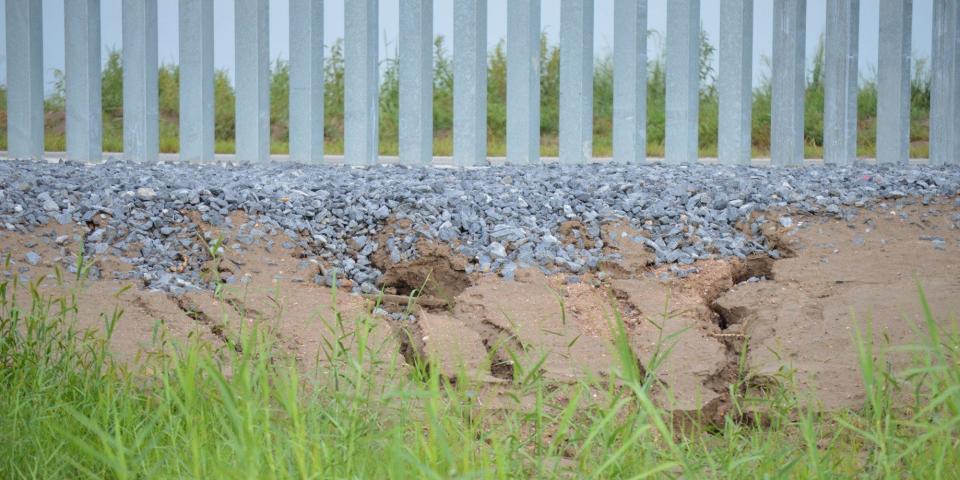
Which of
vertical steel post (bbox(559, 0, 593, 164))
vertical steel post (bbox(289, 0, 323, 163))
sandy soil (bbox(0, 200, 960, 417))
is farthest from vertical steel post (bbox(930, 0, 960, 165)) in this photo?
vertical steel post (bbox(289, 0, 323, 163))

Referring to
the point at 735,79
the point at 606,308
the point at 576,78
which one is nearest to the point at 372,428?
the point at 606,308

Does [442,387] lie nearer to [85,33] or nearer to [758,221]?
[758,221]

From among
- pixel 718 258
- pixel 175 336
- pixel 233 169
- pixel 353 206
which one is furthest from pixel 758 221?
pixel 233 169

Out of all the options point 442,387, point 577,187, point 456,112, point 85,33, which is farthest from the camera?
point 85,33

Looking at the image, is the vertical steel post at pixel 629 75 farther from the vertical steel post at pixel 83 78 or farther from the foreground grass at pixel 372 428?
the foreground grass at pixel 372 428

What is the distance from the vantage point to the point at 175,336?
2.82 m

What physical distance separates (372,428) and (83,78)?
5.07 m

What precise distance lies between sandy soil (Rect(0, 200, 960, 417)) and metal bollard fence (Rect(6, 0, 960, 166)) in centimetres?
221

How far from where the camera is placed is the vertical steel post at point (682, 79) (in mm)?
5918

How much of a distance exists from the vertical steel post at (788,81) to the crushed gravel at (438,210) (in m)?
1.93

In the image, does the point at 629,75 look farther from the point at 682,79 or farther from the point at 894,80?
the point at 894,80

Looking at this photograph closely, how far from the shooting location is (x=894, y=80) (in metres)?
6.82

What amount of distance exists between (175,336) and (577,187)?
6.37 feet

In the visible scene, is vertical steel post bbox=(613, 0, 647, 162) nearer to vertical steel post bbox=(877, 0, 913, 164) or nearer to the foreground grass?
vertical steel post bbox=(877, 0, 913, 164)
